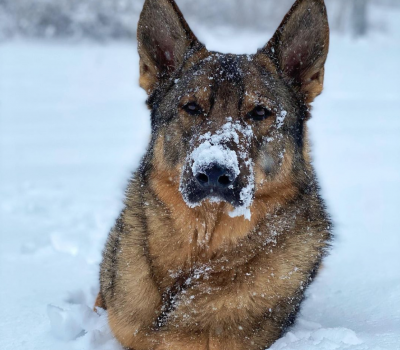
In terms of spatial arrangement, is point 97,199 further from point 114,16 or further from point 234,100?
point 114,16

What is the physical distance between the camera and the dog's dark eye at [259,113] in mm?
3564

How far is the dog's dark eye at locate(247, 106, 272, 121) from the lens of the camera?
140 inches

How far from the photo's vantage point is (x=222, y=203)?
3.40 m

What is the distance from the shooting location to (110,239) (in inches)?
167

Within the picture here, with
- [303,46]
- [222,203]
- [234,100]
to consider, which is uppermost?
[303,46]

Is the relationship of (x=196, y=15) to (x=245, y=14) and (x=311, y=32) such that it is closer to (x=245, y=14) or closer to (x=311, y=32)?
(x=245, y=14)

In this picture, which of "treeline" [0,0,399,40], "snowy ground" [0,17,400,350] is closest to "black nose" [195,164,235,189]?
"snowy ground" [0,17,400,350]

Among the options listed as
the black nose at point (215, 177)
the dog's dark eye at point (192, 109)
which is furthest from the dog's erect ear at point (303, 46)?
the black nose at point (215, 177)

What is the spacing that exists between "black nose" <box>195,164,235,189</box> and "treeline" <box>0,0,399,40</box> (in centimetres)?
1989

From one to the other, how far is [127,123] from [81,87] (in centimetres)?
422

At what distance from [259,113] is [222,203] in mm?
715

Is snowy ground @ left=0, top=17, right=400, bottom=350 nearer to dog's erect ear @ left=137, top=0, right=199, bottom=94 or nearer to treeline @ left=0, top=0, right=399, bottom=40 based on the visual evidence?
dog's erect ear @ left=137, top=0, right=199, bottom=94

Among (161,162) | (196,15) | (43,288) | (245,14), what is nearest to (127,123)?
(43,288)

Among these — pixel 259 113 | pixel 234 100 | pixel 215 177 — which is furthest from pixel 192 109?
pixel 215 177
